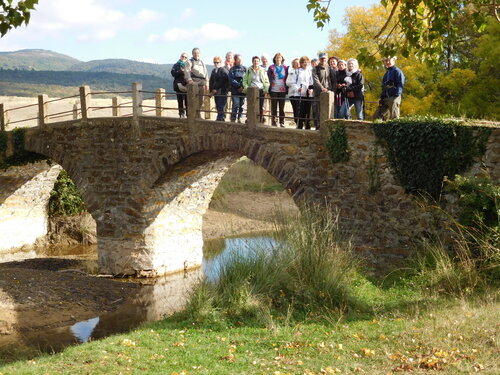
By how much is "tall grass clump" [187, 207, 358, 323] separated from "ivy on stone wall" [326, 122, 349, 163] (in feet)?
5.52

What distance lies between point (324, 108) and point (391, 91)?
4.21ft

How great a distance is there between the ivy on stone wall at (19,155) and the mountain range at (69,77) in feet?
215

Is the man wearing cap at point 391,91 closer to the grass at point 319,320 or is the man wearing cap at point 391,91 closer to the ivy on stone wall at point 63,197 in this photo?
the grass at point 319,320

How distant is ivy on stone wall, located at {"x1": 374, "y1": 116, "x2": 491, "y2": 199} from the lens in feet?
38.3

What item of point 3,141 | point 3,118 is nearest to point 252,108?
point 3,141

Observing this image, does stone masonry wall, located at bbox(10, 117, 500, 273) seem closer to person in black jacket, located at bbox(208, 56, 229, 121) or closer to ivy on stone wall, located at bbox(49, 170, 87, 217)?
person in black jacket, located at bbox(208, 56, 229, 121)

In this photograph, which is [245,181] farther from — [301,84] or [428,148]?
[428,148]

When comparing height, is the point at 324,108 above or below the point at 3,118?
above

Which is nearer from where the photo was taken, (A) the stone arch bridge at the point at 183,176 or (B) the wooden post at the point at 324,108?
(A) the stone arch bridge at the point at 183,176

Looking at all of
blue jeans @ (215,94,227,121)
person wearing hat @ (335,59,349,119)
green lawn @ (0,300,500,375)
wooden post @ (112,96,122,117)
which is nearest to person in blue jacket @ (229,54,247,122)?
blue jeans @ (215,94,227,121)

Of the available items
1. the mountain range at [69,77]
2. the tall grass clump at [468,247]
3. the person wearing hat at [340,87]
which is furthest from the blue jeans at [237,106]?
the mountain range at [69,77]

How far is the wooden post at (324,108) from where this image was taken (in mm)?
13336

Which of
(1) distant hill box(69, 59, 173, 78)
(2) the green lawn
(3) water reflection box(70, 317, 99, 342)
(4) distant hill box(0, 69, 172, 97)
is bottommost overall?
(3) water reflection box(70, 317, 99, 342)

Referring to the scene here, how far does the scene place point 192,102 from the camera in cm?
1612
